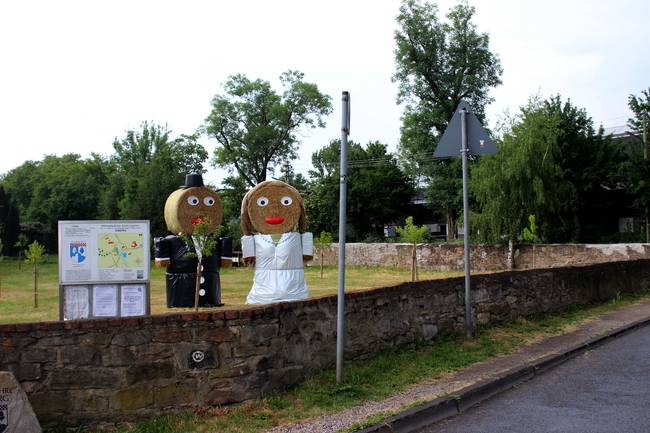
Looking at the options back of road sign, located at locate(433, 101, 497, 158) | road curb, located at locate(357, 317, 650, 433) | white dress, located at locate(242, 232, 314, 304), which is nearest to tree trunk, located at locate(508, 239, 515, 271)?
white dress, located at locate(242, 232, 314, 304)

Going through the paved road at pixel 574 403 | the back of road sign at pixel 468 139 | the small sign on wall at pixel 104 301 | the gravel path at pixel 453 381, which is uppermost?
the back of road sign at pixel 468 139

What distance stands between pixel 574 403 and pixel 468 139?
13.6ft

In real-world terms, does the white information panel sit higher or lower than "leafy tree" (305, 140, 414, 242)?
lower

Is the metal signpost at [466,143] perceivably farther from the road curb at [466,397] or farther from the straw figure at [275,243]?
the straw figure at [275,243]

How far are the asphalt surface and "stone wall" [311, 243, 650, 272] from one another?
12816 millimetres

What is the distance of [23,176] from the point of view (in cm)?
7862

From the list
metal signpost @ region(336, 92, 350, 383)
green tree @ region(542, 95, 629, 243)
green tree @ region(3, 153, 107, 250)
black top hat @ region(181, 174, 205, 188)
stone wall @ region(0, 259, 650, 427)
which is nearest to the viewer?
stone wall @ region(0, 259, 650, 427)

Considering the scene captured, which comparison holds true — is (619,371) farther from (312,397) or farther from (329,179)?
(329,179)

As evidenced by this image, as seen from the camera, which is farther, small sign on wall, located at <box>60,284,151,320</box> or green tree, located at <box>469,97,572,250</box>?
green tree, located at <box>469,97,572,250</box>

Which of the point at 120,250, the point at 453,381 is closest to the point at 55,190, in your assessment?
the point at 120,250

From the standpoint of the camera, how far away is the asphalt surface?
5.41m

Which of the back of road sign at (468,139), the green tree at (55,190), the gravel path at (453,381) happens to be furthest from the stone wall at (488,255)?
the green tree at (55,190)

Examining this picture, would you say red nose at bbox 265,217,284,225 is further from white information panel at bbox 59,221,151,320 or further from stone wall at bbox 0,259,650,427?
white information panel at bbox 59,221,151,320

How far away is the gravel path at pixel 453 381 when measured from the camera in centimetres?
524
